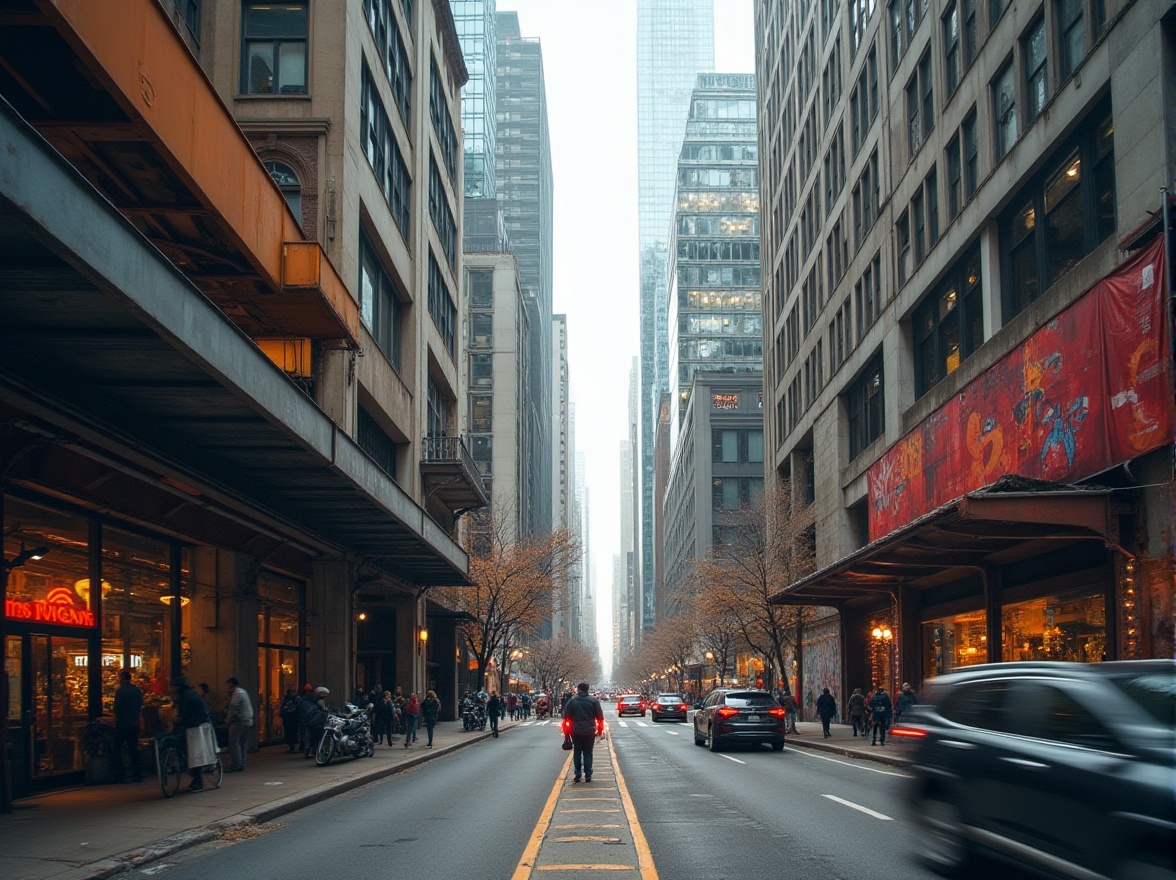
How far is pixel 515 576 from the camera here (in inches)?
2082

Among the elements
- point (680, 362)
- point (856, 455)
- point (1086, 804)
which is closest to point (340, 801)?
point (1086, 804)

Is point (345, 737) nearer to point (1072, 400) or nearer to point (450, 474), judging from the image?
point (1072, 400)

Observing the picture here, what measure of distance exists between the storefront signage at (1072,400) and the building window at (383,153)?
1855 cm

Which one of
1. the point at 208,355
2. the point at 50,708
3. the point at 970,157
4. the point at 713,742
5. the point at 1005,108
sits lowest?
the point at 713,742

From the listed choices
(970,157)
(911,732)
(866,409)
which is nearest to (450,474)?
(866,409)

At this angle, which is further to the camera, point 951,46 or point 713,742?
point 951,46

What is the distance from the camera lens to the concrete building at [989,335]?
20312 millimetres

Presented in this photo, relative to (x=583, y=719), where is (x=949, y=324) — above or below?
above

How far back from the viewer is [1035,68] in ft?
88.1

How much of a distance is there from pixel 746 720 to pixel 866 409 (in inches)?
784

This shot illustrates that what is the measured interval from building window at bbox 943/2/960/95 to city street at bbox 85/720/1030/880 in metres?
20.7

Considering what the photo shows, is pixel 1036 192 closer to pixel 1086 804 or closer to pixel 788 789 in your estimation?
pixel 788 789

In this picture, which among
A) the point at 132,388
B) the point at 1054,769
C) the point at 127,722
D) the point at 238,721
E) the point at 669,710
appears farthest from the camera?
the point at 669,710

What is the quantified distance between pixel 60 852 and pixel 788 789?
1089 cm
